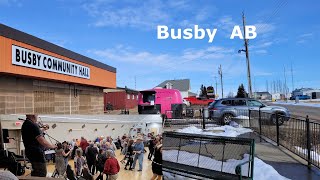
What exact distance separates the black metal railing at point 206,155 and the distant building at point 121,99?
0.44m

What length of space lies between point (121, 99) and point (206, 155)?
1824mm

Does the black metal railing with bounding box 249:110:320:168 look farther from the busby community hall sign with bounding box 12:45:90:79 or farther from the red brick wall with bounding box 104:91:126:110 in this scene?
the busby community hall sign with bounding box 12:45:90:79

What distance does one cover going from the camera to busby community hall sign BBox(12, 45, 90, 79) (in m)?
2.07

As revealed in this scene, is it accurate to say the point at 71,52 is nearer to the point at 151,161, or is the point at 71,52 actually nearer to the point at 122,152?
the point at 122,152

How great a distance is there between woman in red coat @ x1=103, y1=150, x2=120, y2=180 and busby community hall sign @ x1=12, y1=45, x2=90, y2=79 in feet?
2.30

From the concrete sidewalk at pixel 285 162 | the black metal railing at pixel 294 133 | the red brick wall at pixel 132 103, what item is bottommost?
the concrete sidewalk at pixel 285 162

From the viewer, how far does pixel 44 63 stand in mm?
2277

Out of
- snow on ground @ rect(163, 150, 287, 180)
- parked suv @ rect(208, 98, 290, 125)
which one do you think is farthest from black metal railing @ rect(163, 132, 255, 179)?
parked suv @ rect(208, 98, 290, 125)

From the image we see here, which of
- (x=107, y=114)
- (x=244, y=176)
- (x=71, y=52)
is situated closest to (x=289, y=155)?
(x=244, y=176)

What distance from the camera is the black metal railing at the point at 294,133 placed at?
838 centimetres

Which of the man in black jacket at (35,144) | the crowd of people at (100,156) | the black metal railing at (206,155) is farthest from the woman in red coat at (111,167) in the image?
the black metal railing at (206,155)

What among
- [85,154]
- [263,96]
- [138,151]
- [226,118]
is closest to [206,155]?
[138,151]

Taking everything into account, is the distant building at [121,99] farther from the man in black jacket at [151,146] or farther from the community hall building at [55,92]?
the man in black jacket at [151,146]

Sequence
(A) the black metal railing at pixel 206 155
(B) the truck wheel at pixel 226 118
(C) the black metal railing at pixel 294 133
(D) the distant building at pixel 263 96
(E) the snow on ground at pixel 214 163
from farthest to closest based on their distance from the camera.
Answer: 1. (D) the distant building at pixel 263 96
2. (B) the truck wheel at pixel 226 118
3. (C) the black metal railing at pixel 294 133
4. (E) the snow on ground at pixel 214 163
5. (A) the black metal railing at pixel 206 155
